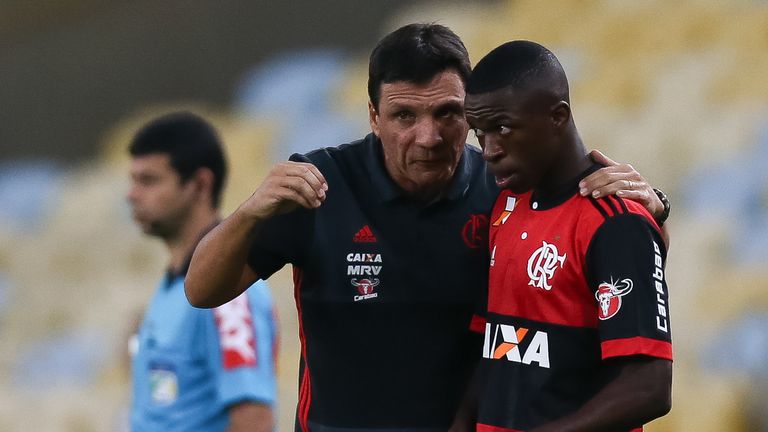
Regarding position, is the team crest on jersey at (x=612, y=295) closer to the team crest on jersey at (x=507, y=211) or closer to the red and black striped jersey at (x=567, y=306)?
the red and black striped jersey at (x=567, y=306)

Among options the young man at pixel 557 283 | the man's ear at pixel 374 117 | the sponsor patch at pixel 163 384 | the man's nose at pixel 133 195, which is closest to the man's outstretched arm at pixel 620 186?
the young man at pixel 557 283

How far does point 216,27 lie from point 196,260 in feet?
16.3

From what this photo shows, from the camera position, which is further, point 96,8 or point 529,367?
point 96,8

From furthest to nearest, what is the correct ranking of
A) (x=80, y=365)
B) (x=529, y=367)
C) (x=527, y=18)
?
(x=80, y=365)
(x=527, y=18)
(x=529, y=367)

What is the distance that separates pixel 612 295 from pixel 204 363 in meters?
1.61

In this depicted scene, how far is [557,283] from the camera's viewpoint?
1.96 meters

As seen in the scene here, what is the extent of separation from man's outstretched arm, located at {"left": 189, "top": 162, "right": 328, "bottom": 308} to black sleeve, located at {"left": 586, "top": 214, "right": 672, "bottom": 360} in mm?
502

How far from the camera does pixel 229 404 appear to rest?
10.3ft

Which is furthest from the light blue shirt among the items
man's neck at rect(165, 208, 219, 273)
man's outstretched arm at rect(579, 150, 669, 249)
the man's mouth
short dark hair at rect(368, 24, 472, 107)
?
man's outstretched arm at rect(579, 150, 669, 249)

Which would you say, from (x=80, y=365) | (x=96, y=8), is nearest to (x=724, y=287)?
(x=80, y=365)

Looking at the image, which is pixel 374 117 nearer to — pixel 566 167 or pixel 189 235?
pixel 566 167

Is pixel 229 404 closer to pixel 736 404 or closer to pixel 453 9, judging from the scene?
pixel 736 404

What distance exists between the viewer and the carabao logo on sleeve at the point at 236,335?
123 inches

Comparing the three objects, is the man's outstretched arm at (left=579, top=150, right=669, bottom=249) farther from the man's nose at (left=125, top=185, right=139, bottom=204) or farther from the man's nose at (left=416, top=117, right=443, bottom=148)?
the man's nose at (left=125, top=185, right=139, bottom=204)
